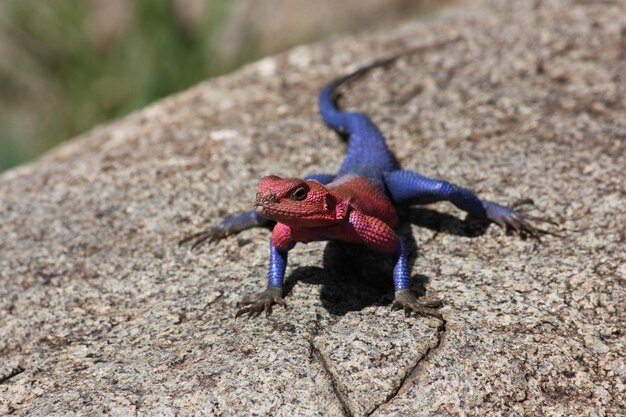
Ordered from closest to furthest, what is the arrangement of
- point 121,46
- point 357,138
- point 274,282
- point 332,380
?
point 332,380 < point 274,282 < point 357,138 < point 121,46

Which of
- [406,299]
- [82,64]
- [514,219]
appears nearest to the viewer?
[406,299]

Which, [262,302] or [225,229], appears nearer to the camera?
[262,302]

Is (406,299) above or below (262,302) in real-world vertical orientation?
below

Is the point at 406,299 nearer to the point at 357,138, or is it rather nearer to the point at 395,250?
the point at 395,250

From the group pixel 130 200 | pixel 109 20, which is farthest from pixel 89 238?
pixel 109 20

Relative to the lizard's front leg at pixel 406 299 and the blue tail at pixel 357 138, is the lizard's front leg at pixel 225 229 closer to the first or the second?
the blue tail at pixel 357 138

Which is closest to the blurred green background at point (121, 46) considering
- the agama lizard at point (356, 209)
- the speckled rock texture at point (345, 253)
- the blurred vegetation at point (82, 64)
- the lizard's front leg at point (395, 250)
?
A: the blurred vegetation at point (82, 64)

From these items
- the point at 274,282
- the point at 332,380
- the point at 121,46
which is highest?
the point at 121,46

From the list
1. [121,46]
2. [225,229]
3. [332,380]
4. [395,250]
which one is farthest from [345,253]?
[121,46]
